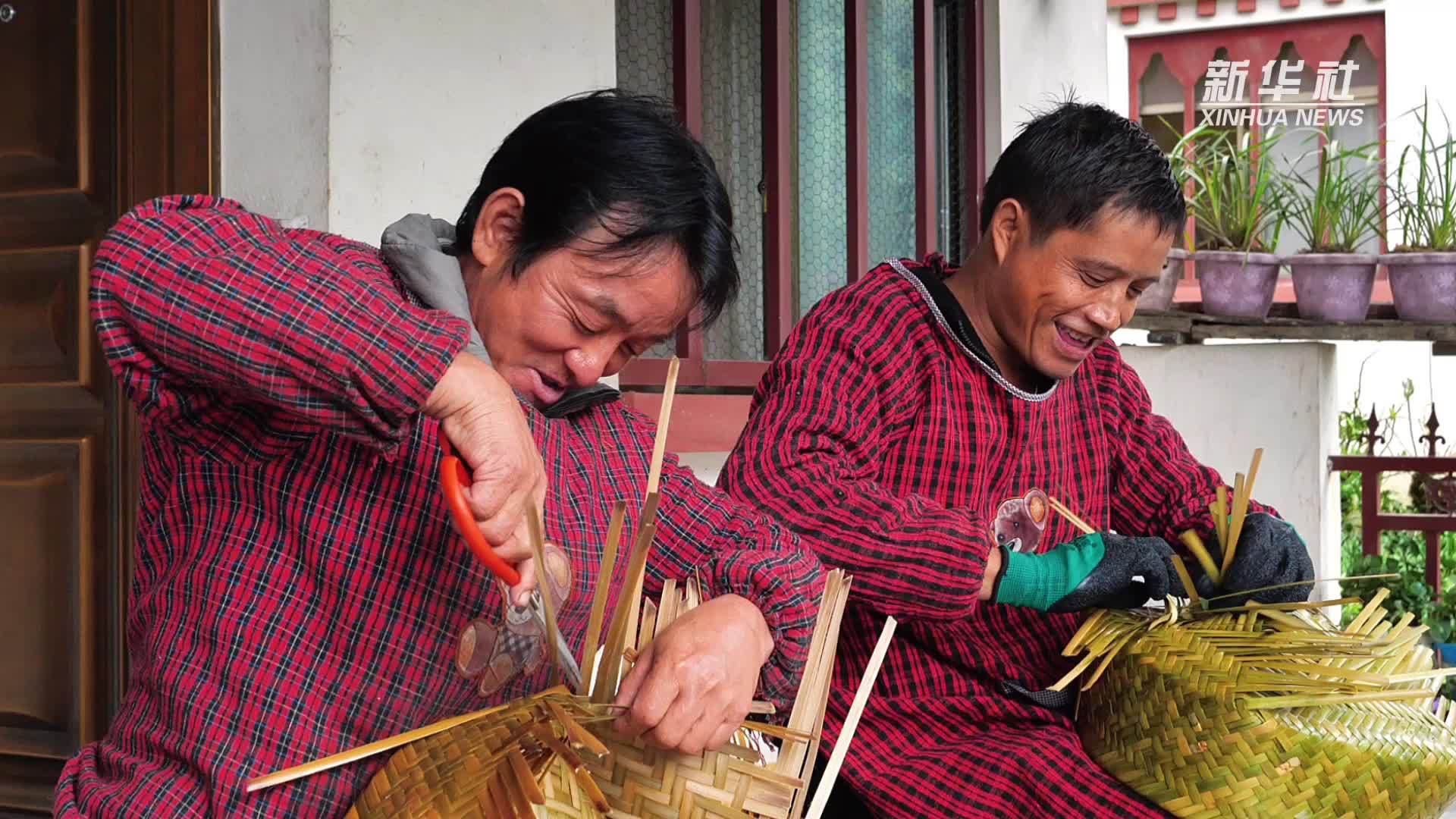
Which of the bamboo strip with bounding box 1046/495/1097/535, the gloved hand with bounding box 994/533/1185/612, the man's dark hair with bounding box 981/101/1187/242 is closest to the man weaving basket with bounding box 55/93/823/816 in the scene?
the gloved hand with bounding box 994/533/1185/612

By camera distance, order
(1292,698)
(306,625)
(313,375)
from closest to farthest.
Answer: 1. (313,375)
2. (306,625)
3. (1292,698)

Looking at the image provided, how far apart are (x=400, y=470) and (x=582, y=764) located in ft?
1.40

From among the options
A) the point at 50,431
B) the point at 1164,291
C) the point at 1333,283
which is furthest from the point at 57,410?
the point at 1333,283

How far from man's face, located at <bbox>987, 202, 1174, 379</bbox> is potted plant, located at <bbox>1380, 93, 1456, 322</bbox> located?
13.7 ft

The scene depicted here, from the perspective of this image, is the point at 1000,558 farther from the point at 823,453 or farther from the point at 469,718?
the point at 469,718

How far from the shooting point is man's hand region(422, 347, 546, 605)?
3.46 ft

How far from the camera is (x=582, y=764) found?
1.07m

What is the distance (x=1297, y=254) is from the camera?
19.2ft

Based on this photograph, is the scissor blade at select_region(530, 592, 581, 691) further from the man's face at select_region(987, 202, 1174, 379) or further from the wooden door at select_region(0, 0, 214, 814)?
the wooden door at select_region(0, 0, 214, 814)

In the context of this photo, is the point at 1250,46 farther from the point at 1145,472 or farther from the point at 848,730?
the point at 848,730

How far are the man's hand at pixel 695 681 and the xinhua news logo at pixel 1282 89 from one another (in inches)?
454

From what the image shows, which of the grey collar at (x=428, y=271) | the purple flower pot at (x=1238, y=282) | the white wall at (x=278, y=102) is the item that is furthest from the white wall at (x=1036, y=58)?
the grey collar at (x=428, y=271)

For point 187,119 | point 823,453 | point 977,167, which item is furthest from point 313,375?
point 977,167

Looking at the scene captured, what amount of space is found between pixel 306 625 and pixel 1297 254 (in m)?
5.37
